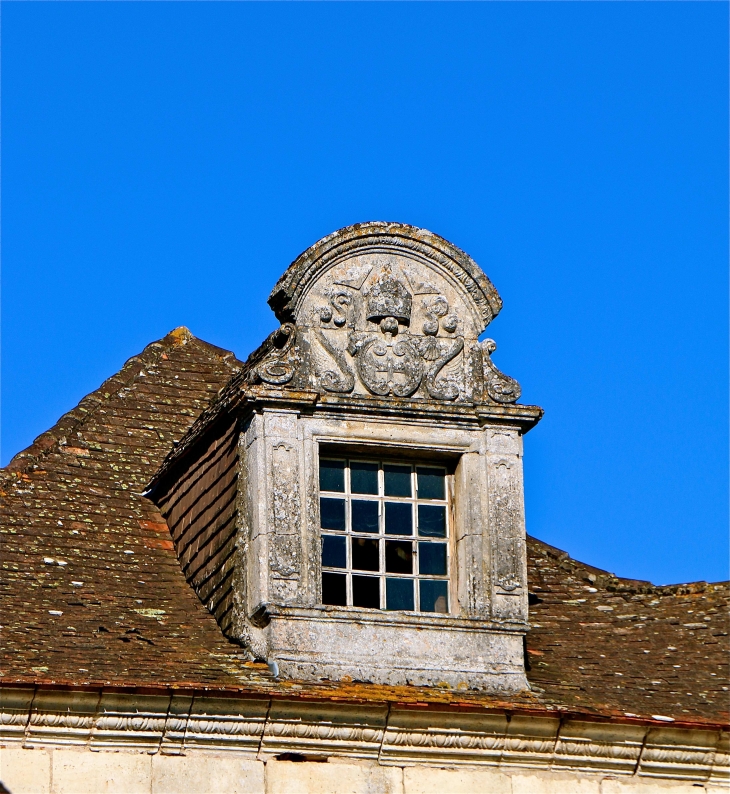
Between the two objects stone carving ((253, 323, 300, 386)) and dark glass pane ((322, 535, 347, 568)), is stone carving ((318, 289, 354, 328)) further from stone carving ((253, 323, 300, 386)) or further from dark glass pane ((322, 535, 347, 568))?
dark glass pane ((322, 535, 347, 568))

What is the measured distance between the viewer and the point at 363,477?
14.4 metres

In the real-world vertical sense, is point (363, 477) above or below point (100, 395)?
below

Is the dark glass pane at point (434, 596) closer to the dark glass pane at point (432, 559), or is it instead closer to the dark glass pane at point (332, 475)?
the dark glass pane at point (432, 559)

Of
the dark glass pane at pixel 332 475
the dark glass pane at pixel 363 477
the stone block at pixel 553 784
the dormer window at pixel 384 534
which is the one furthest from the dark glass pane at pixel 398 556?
the stone block at pixel 553 784

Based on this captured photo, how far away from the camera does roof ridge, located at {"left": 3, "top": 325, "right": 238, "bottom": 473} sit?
15.9 meters

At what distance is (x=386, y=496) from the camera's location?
566 inches

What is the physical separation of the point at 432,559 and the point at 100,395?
3924 mm

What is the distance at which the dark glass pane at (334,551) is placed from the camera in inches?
553

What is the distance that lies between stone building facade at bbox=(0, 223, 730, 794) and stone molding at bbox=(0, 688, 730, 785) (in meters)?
0.01

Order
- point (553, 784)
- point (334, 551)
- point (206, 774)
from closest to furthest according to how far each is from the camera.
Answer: point (206, 774) < point (553, 784) < point (334, 551)

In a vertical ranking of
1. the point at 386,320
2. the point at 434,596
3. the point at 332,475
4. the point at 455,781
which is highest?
the point at 386,320

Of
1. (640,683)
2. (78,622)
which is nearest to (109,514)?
(78,622)

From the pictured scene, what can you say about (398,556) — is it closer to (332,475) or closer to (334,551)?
(334,551)

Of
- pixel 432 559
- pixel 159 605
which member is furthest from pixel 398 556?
pixel 159 605
